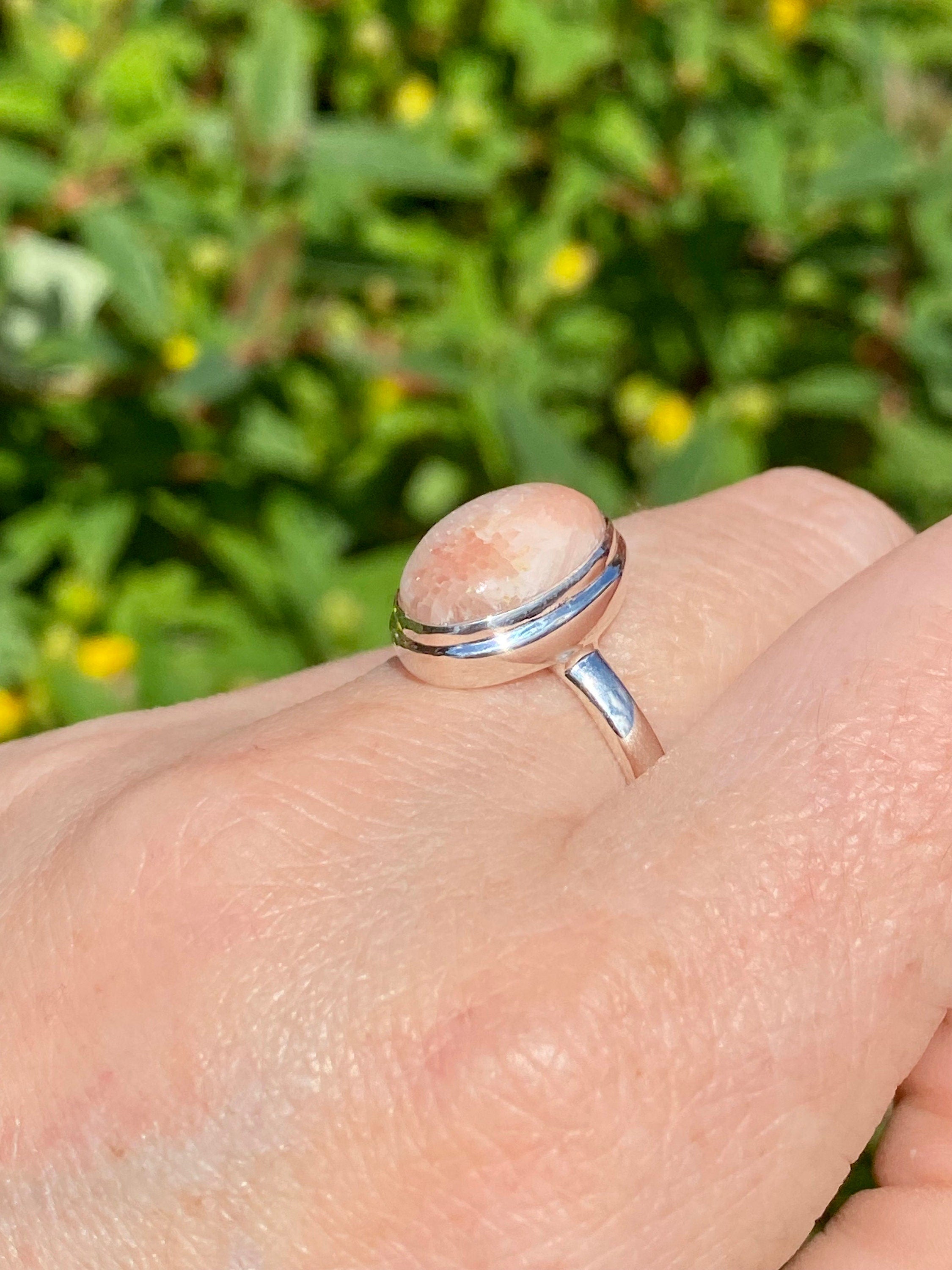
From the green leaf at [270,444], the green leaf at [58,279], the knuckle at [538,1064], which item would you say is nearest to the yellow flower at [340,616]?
the green leaf at [270,444]

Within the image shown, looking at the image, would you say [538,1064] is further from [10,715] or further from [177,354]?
[177,354]

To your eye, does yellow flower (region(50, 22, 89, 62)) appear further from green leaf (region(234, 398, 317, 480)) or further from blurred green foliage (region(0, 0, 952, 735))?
green leaf (region(234, 398, 317, 480))

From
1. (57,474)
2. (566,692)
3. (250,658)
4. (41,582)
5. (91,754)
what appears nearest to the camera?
(566,692)

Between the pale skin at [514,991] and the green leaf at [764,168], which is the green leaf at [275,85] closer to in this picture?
the green leaf at [764,168]

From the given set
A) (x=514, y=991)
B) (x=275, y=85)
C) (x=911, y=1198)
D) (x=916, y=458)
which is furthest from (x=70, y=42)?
(x=911, y=1198)

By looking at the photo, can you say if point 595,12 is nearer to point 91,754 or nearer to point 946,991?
point 91,754

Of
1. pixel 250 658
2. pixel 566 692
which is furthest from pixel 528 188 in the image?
pixel 566 692

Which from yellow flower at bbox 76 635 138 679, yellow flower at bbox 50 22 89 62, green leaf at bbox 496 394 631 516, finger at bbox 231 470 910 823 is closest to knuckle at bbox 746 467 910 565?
finger at bbox 231 470 910 823
